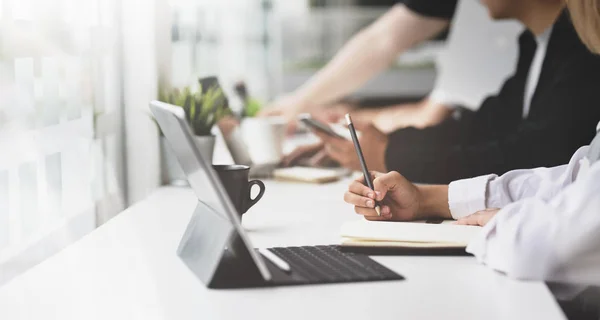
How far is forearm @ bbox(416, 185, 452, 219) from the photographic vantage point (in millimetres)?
1360

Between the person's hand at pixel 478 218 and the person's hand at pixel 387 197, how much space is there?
10cm

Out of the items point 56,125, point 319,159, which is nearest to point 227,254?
point 56,125

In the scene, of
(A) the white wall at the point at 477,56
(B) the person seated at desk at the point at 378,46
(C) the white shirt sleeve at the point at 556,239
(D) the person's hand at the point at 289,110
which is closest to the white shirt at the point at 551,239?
(C) the white shirt sleeve at the point at 556,239

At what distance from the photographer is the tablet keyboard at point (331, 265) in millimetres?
959

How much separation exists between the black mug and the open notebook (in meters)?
0.17

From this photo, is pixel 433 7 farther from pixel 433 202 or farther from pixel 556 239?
pixel 556 239

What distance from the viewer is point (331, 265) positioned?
3.34 feet

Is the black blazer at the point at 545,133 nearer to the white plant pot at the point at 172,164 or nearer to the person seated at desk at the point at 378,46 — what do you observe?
the white plant pot at the point at 172,164

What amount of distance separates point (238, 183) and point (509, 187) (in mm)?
533

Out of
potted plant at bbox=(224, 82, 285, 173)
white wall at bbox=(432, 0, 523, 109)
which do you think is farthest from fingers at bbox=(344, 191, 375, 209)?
white wall at bbox=(432, 0, 523, 109)

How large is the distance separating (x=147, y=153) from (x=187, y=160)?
832 millimetres

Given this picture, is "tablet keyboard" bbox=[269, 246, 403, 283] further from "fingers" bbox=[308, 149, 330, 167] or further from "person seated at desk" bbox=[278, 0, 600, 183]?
"fingers" bbox=[308, 149, 330, 167]

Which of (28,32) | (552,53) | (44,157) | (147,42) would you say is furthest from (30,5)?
(552,53)

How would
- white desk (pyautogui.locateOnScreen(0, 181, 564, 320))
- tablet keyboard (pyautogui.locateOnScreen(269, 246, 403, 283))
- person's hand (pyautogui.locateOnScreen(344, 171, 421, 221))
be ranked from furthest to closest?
person's hand (pyautogui.locateOnScreen(344, 171, 421, 221)), tablet keyboard (pyautogui.locateOnScreen(269, 246, 403, 283)), white desk (pyautogui.locateOnScreen(0, 181, 564, 320))
